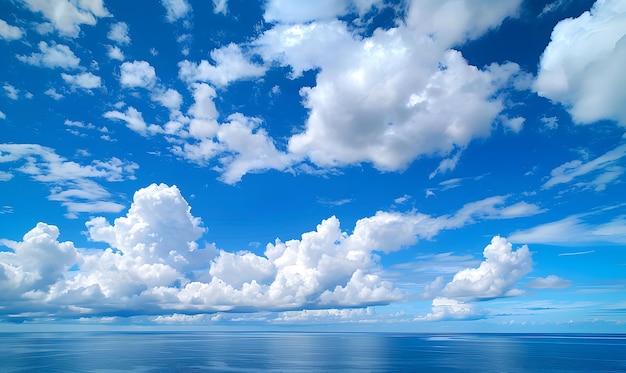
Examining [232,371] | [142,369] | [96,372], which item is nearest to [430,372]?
[232,371]

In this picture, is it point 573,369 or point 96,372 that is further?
point 573,369

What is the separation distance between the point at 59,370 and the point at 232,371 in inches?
1843

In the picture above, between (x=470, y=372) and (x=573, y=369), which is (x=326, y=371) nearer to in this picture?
(x=470, y=372)

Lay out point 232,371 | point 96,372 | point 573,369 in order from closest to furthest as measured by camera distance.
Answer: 1. point 96,372
2. point 232,371
3. point 573,369

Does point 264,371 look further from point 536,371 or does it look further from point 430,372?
point 536,371

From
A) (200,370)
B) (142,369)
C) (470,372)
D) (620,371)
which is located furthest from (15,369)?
(620,371)

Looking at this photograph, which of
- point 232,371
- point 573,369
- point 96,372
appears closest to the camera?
point 96,372

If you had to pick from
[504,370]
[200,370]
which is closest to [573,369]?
[504,370]

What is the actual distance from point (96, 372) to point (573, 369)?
138278 mm

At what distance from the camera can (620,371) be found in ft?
354

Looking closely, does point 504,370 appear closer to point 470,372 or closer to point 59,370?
point 470,372

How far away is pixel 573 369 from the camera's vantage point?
364ft

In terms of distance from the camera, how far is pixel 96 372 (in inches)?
3839

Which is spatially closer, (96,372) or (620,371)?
(96,372)
